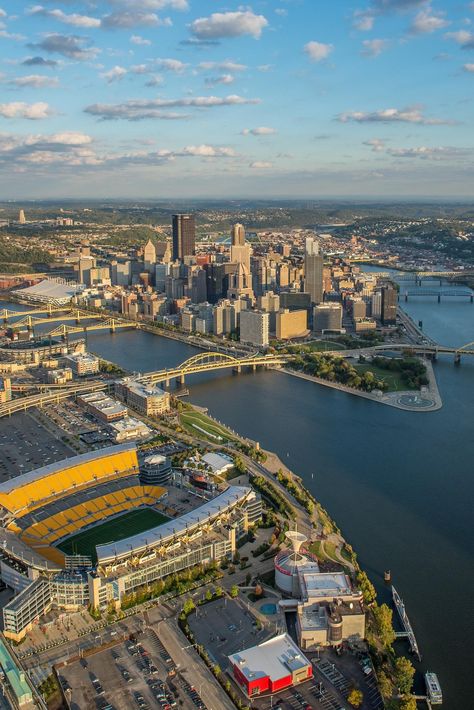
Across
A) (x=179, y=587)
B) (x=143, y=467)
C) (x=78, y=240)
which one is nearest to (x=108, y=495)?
(x=143, y=467)

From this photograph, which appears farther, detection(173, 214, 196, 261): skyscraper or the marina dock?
detection(173, 214, 196, 261): skyscraper

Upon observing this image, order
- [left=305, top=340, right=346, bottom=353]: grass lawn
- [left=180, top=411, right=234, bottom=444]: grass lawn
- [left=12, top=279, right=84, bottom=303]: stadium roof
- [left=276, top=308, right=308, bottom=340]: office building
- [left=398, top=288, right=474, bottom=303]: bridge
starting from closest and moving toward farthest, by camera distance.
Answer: [left=180, top=411, right=234, bottom=444]: grass lawn → [left=305, top=340, right=346, bottom=353]: grass lawn → [left=276, top=308, right=308, bottom=340]: office building → [left=12, top=279, right=84, bottom=303]: stadium roof → [left=398, top=288, right=474, bottom=303]: bridge

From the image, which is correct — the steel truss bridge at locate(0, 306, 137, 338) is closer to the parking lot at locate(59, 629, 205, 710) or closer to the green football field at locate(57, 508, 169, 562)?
the green football field at locate(57, 508, 169, 562)

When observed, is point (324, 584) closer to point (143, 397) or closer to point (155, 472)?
point (155, 472)

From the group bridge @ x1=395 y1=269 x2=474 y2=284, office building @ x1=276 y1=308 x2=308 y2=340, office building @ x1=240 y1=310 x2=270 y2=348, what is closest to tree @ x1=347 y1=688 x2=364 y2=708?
office building @ x1=240 y1=310 x2=270 y2=348

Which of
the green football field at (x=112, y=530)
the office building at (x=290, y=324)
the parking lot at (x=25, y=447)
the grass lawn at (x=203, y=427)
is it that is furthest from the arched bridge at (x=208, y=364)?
the green football field at (x=112, y=530)

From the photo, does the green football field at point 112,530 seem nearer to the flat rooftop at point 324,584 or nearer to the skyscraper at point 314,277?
the flat rooftop at point 324,584
